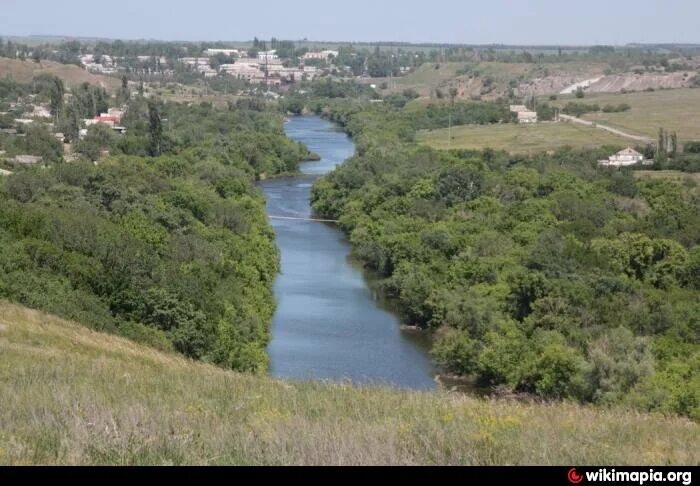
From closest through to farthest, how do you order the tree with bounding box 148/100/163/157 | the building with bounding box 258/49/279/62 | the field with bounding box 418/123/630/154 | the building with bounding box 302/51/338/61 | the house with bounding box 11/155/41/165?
the house with bounding box 11/155/41/165 → the tree with bounding box 148/100/163/157 → the field with bounding box 418/123/630/154 → the building with bounding box 258/49/279/62 → the building with bounding box 302/51/338/61

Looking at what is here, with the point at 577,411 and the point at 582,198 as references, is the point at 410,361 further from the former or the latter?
the point at 582,198

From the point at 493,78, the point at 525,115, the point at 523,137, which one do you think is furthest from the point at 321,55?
the point at 523,137

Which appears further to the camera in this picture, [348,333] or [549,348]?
[348,333]

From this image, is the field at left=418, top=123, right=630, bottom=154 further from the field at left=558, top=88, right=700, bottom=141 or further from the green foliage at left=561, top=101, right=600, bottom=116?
the green foliage at left=561, top=101, right=600, bottom=116

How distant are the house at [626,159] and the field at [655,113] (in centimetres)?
779

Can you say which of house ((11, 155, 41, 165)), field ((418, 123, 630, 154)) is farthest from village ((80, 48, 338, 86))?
house ((11, 155, 41, 165))

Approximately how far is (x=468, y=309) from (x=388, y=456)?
18175mm

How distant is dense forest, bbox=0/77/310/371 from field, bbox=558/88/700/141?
102 feet

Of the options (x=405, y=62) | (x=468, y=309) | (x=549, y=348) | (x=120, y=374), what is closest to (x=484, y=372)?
(x=549, y=348)

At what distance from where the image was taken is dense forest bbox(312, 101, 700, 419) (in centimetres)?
1886

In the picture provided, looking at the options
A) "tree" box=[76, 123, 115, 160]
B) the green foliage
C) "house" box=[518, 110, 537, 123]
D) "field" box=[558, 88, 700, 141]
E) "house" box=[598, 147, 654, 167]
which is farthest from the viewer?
the green foliage

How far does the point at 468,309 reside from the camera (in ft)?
79.2
